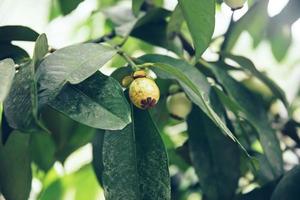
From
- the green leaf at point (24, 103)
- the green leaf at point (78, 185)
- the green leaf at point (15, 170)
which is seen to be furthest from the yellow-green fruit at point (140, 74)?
the green leaf at point (78, 185)

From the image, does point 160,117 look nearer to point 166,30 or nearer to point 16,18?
point 166,30

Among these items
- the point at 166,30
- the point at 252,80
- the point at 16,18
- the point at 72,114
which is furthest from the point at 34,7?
the point at 252,80

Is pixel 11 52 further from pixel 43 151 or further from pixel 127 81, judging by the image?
pixel 43 151

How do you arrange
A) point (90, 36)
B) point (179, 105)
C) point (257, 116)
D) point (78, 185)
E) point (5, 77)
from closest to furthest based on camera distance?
1. point (5, 77)
2. point (257, 116)
3. point (179, 105)
4. point (78, 185)
5. point (90, 36)

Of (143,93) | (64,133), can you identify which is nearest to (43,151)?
(64,133)

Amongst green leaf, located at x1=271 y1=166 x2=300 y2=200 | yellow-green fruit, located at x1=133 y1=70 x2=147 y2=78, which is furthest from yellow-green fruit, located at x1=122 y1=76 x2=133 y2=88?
green leaf, located at x1=271 y1=166 x2=300 y2=200

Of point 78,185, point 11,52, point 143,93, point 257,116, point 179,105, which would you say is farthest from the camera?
point 78,185
